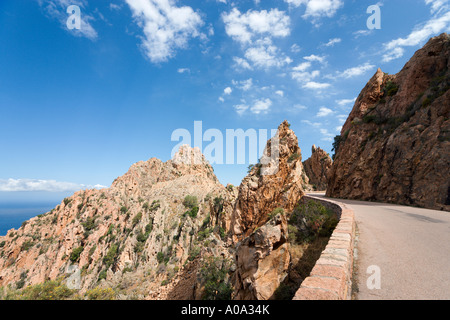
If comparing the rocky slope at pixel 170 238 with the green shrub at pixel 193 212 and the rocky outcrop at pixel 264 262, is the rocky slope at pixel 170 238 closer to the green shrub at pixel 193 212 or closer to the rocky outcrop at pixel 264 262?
the rocky outcrop at pixel 264 262

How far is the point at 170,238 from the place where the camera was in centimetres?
3947

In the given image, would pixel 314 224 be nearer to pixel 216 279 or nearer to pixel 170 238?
pixel 216 279

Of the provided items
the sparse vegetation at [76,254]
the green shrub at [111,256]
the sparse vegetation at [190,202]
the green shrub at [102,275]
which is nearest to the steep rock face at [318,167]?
the sparse vegetation at [190,202]

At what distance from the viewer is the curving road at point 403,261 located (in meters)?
3.33

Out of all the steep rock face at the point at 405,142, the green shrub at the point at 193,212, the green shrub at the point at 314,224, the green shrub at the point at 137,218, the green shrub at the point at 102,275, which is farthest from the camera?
the green shrub at the point at 193,212

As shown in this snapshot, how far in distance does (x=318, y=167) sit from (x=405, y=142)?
119 feet

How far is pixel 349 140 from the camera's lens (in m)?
23.1

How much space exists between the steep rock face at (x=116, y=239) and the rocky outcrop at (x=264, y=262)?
1880cm

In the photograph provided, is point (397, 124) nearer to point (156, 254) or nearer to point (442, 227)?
point (442, 227)

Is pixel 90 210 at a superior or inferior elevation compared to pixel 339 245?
inferior

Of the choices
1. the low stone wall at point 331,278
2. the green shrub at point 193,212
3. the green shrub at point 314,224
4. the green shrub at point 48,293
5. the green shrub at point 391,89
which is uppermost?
the green shrub at point 391,89

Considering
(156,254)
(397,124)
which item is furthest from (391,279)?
(156,254)

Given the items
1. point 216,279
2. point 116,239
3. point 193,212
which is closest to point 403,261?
point 216,279

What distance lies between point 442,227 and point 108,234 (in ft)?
180
